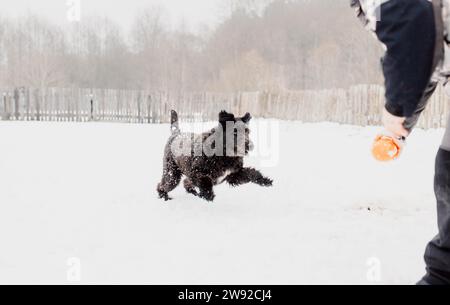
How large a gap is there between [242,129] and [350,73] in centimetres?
3286

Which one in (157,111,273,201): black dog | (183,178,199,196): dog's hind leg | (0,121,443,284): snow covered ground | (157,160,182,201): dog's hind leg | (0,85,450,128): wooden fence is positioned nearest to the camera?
(0,121,443,284): snow covered ground

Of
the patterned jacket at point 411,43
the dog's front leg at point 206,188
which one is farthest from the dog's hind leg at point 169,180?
the patterned jacket at point 411,43

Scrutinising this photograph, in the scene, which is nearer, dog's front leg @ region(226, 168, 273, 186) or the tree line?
dog's front leg @ region(226, 168, 273, 186)

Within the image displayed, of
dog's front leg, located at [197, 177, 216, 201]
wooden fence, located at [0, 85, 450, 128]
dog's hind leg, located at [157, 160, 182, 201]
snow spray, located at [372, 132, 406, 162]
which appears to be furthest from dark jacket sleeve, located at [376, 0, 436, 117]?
wooden fence, located at [0, 85, 450, 128]

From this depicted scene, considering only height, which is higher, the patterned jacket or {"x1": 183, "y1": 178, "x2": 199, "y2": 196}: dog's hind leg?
the patterned jacket

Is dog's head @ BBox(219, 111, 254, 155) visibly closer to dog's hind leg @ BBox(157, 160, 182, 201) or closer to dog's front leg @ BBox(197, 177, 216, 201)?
dog's front leg @ BBox(197, 177, 216, 201)

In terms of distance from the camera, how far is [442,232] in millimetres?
2064

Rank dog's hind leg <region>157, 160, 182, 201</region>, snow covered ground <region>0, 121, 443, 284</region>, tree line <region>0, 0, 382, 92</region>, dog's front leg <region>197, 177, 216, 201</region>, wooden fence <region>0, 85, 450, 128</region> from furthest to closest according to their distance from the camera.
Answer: tree line <region>0, 0, 382, 92</region>, wooden fence <region>0, 85, 450, 128</region>, dog's hind leg <region>157, 160, 182, 201</region>, dog's front leg <region>197, 177, 216, 201</region>, snow covered ground <region>0, 121, 443, 284</region>

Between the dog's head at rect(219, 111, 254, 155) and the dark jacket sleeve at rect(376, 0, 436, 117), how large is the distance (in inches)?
130

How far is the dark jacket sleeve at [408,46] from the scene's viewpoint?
1795 mm

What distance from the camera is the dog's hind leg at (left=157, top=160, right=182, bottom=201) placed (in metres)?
5.54

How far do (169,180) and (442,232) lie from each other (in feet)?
12.7

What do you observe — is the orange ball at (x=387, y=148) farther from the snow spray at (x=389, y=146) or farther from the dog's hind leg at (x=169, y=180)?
the dog's hind leg at (x=169, y=180)

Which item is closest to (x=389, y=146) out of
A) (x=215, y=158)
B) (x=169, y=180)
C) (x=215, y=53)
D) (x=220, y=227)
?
(x=220, y=227)
